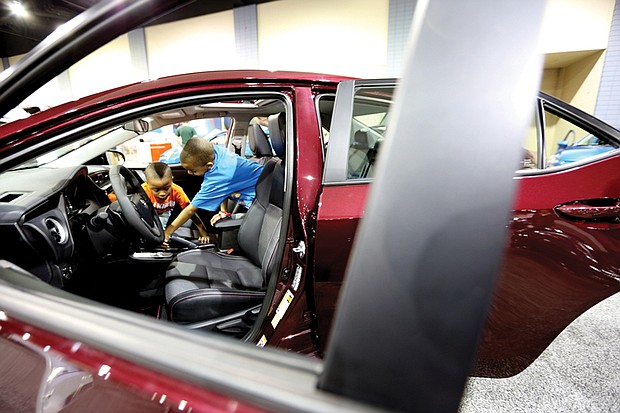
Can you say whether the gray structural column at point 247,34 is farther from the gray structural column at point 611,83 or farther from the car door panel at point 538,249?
the car door panel at point 538,249

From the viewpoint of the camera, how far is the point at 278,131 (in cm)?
160

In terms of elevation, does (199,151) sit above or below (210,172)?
above

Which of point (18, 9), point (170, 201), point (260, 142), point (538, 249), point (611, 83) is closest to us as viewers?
point (538, 249)

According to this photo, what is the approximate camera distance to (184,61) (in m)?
9.20

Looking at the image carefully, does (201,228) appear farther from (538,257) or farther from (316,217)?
(538,257)

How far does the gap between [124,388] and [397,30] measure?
25.4ft

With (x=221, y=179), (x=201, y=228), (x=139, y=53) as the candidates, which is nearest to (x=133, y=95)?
(x=221, y=179)

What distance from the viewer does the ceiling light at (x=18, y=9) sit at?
320 inches

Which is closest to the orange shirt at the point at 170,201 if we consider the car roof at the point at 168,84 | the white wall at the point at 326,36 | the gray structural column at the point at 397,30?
the car roof at the point at 168,84

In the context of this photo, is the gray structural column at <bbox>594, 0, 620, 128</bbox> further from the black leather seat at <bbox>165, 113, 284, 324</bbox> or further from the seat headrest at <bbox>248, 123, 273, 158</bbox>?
the black leather seat at <bbox>165, 113, 284, 324</bbox>

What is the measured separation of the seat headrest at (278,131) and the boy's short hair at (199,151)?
86 centimetres

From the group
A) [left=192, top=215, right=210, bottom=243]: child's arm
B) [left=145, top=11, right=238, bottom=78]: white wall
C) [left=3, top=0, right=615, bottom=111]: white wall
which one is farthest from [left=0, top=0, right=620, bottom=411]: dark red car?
[left=145, top=11, right=238, bottom=78]: white wall

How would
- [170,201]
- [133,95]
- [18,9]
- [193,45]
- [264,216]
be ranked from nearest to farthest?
1. [133,95]
2. [264,216]
3. [170,201]
4. [18,9]
5. [193,45]

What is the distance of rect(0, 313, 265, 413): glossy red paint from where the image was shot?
38 cm
